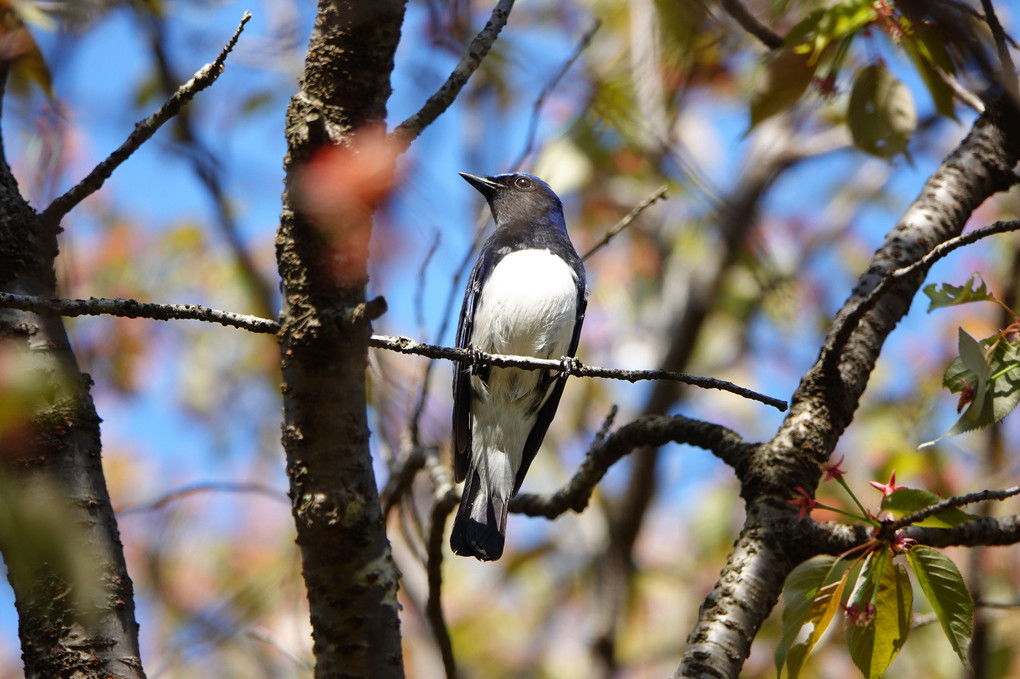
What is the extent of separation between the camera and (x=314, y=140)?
1.92 m

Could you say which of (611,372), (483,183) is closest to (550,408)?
(483,183)

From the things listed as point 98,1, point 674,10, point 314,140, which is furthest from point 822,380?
point 98,1

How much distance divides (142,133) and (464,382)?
2510 millimetres

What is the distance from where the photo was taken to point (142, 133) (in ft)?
6.93

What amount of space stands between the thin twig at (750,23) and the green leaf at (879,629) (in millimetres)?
1920

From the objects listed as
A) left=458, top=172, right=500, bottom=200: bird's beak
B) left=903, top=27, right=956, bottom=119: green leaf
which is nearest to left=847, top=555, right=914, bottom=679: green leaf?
left=903, top=27, right=956, bottom=119: green leaf

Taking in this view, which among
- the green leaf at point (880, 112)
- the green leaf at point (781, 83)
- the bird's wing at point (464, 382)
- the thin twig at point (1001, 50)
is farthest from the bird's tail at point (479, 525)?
the thin twig at point (1001, 50)

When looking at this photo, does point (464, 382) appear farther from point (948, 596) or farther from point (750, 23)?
point (948, 596)

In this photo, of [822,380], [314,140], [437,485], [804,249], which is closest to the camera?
[314,140]

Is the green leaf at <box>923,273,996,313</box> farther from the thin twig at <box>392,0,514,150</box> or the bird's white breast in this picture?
the bird's white breast

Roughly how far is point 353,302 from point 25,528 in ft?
3.03

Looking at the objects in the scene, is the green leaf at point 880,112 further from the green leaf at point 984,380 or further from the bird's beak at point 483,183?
the bird's beak at point 483,183

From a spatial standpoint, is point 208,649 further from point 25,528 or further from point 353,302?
point 353,302

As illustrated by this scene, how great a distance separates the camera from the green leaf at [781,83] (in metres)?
2.96
